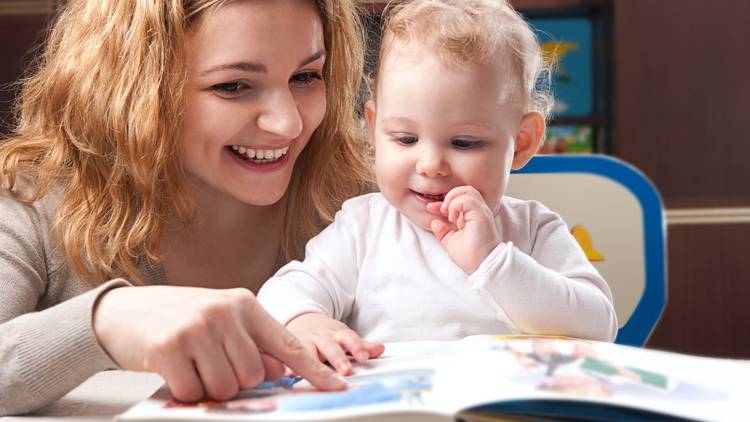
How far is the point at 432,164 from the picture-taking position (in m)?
0.98

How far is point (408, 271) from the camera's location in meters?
1.02

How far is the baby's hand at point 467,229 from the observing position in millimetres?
937

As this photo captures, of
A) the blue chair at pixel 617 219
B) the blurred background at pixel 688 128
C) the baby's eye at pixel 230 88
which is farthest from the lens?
the blurred background at pixel 688 128

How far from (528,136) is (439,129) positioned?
0.50 feet

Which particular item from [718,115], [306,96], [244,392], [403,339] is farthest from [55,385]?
[718,115]

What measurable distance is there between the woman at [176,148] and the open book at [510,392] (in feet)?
1.32

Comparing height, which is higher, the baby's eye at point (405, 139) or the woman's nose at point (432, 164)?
the baby's eye at point (405, 139)

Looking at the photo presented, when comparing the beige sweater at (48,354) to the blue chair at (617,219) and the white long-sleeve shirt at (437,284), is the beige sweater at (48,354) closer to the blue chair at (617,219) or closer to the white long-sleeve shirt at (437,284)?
the white long-sleeve shirt at (437,284)

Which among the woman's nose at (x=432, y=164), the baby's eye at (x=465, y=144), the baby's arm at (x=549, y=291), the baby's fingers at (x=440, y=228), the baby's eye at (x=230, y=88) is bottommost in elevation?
the baby's arm at (x=549, y=291)

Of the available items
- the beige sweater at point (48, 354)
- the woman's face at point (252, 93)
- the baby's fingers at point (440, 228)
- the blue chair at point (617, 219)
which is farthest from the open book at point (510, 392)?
the blue chair at point (617, 219)

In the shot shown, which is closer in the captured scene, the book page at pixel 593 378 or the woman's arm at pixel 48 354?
the book page at pixel 593 378

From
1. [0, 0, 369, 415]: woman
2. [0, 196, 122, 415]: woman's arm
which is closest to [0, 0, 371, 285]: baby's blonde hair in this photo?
[0, 0, 369, 415]: woman

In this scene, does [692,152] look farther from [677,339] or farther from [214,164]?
[214,164]

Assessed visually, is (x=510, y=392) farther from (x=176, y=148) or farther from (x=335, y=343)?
(x=176, y=148)
